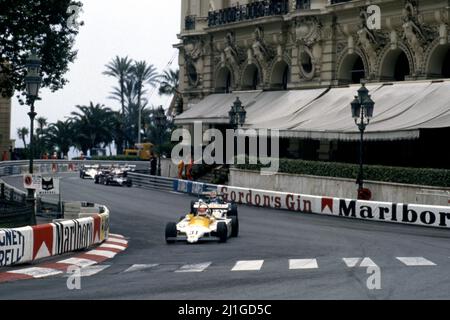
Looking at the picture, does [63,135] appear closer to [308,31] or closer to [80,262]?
[308,31]

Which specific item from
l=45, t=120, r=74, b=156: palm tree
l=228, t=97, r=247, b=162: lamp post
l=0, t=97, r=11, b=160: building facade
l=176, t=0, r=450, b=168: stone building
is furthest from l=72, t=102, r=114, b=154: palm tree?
l=228, t=97, r=247, b=162: lamp post

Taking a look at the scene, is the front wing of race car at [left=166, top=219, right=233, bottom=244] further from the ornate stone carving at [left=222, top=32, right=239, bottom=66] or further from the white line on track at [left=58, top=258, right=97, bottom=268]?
the ornate stone carving at [left=222, top=32, right=239, bottom=66]

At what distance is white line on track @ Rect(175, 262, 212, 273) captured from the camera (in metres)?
19.1

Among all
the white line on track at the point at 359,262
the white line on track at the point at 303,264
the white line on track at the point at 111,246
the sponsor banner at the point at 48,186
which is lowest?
the white line on track at the point at 111,246

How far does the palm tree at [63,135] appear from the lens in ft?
367

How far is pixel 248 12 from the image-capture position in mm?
53812

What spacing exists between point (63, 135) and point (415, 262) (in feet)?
313

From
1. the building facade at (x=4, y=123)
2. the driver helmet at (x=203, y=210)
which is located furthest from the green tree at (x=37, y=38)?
the building facade at (x=4, y=123)

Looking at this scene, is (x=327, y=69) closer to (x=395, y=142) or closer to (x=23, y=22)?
(x=395, y=142)

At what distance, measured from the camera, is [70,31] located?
3909 cm

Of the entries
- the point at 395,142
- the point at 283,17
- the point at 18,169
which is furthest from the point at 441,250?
the point at 18,169

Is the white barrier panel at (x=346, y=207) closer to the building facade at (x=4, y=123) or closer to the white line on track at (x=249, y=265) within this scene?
the white line on track at (x=249, y=265)

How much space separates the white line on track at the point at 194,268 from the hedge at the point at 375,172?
53.1 feet

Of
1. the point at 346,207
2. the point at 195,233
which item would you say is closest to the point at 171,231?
the point at 195,233
